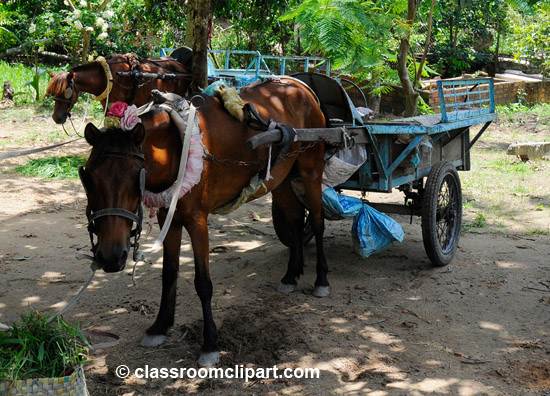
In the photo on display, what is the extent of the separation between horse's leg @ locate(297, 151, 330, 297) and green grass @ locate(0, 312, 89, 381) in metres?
2.50

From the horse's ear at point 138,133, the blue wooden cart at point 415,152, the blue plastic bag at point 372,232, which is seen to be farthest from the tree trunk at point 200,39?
the horse's ear at point 138,133

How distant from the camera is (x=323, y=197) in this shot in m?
5.98

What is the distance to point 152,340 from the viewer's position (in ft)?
15.2

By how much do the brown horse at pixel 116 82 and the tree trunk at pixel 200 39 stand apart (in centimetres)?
53

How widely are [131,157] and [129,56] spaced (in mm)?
3943

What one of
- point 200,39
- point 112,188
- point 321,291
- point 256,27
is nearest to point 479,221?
point 321,291

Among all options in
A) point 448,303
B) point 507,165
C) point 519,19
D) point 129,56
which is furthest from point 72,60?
point 519,19

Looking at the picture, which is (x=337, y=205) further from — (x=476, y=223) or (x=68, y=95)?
(x=68, y=95)

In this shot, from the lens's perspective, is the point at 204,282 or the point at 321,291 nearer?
the point at 204,282

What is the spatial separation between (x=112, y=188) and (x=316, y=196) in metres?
2.34

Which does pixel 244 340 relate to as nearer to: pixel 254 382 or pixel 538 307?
pixel 254 382

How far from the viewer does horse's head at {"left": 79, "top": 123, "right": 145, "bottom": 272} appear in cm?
373

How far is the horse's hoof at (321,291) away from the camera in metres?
5.62

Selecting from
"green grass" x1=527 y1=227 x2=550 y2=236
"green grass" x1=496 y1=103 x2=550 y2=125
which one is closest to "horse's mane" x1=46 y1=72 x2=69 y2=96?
"green grass" x1=527 y1=227 x2=550 y2=236
